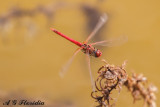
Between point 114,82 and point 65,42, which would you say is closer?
point 114,82

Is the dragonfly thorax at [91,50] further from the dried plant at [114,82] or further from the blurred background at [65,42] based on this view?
the blurred background at [65,42]

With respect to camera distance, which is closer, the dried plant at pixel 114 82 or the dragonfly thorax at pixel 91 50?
the dried plant at pixel 114 82

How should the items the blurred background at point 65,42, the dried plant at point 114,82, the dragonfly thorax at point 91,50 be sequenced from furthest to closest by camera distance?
the blurred background at point 65,42 → the dragonfly thorax at point 91,50 → the dried plant at point 114,82

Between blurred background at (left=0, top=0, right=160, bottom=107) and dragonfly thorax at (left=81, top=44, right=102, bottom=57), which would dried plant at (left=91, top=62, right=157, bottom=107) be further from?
blurred background at (left=0, top=0, right=160, bottom=107)

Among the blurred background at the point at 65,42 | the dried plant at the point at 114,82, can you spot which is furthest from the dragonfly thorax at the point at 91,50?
the blurred background at the point at 65,42

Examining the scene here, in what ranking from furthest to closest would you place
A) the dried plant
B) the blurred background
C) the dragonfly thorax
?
1. the blurred background
2. the dragonfly thorax
3. the dried plant

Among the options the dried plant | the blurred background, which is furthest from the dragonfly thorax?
the blurred background

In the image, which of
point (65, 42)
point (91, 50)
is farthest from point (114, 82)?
point (65, 42)

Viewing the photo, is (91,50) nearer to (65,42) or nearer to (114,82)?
(114,82)
